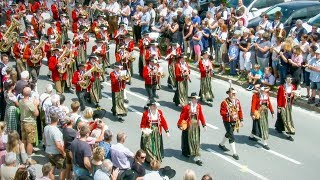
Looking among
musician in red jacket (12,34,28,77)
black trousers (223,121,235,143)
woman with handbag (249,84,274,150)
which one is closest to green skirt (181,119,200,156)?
black trousers (223,121,235,143)

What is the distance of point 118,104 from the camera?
67.4 feet

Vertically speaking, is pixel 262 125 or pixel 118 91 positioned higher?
pixel 118 91

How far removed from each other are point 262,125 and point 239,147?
2.80 ft

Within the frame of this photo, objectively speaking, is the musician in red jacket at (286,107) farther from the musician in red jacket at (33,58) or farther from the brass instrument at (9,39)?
the brass instrument at (9,39)

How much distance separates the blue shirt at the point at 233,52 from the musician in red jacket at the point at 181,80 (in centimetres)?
340

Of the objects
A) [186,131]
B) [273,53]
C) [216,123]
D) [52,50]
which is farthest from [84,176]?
[273,53]

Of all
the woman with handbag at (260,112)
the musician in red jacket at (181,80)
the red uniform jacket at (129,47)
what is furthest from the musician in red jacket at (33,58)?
the woman with handbag at (260,112)

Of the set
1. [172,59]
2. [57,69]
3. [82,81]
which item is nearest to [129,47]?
[172,59]

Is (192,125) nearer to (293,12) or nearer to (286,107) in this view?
(286,107)

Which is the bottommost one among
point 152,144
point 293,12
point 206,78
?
point 152,144

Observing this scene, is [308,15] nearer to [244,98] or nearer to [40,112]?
[244,98]

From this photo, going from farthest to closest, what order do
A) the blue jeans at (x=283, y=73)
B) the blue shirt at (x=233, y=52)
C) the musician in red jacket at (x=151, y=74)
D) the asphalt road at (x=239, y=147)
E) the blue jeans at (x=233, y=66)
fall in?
the blue jeans at (x=233, y=66) → the blue shirt at (x=233, y=52) → the blue jeans at (x=283, y=73) → the musician in red jacket at (x=151, y=74) → the asphalt road at (x=239, y=147)

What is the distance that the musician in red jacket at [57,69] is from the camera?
2233 centimetres

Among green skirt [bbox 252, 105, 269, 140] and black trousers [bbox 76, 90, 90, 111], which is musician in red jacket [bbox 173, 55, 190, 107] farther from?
green skirt [bbox 252, 105, 269, 140]
